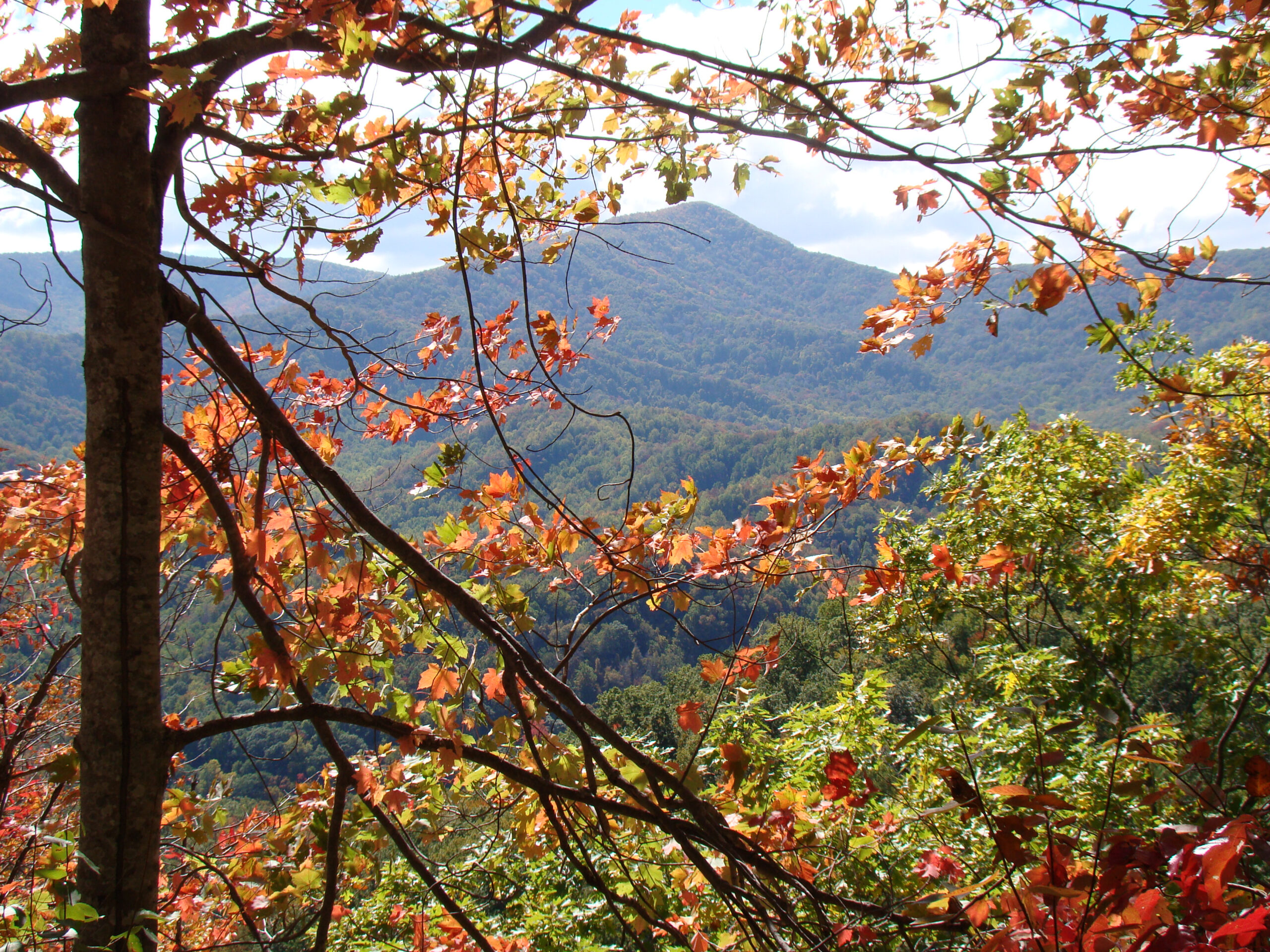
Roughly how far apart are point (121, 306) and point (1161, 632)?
877 cm

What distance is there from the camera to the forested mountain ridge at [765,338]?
120 metres

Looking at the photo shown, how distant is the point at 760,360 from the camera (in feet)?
581

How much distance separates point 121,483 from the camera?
124cm

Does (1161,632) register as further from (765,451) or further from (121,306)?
(765,451)

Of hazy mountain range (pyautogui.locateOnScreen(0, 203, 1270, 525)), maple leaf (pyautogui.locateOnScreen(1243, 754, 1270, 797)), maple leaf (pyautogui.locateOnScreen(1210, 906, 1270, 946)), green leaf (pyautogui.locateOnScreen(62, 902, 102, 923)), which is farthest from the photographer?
hazy mountain range (pyautogui.locateOnScreen(0, 203, 1270, 525))

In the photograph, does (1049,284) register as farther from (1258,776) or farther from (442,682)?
(442,682)

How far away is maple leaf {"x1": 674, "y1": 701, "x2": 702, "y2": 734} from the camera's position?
4.99 ft

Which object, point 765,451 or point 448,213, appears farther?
point 765,451

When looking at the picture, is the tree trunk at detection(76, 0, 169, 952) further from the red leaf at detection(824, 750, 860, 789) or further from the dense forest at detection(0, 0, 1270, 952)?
the red leaf at detection(824, 750, 860, 789)

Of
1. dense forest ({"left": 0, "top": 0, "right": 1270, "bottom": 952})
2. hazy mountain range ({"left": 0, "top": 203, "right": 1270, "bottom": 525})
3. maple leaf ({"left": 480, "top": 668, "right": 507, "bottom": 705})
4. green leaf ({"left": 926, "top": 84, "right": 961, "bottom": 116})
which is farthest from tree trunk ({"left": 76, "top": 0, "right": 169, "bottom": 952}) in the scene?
hazy mountain range ({"left": 0, "top": 203, "right": 1270, "bottom": 525})

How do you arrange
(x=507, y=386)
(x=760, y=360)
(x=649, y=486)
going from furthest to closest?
(x=760, y=360) < (x=649, y=486) < (x=507, y=386)

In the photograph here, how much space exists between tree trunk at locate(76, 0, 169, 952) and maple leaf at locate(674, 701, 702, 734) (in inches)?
40.0

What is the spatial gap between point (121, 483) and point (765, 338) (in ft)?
604

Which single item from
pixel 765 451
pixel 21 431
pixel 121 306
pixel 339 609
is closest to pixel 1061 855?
pixel 339 609
